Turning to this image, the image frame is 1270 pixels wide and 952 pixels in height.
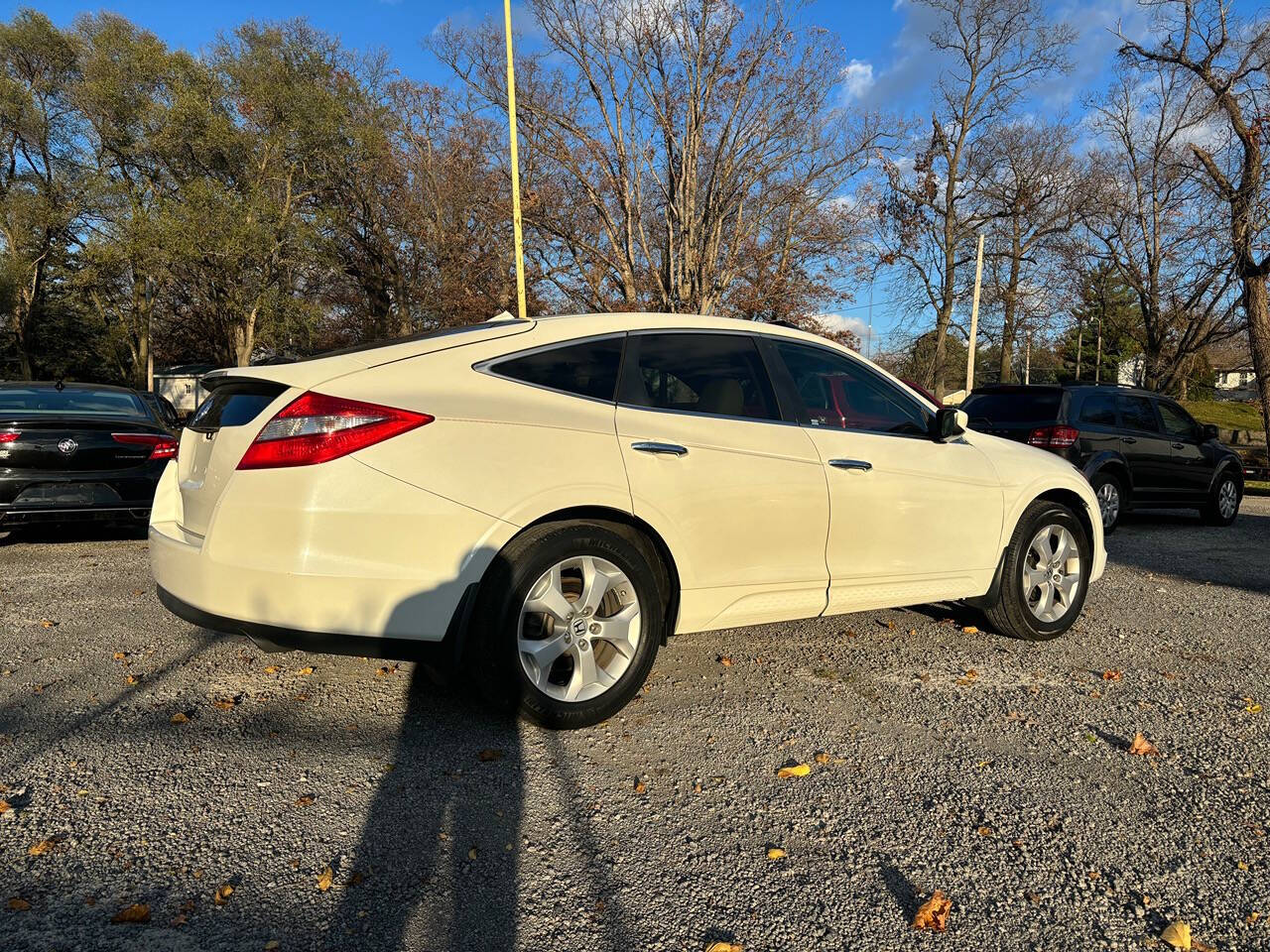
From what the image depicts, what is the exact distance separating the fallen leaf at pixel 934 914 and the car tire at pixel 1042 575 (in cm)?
270

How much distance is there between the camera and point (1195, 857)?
2.49 meters

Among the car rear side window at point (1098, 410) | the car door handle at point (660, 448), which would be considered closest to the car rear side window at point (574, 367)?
the car door handle at point (660, 448)

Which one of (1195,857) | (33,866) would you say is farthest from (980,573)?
(33,866)

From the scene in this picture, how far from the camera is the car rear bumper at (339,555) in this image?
292cm

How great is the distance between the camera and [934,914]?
7.21ft

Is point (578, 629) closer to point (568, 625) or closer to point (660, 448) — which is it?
point (568, 625)

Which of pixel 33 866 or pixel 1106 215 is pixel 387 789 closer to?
pixel 33 866

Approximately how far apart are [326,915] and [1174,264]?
2806 cm

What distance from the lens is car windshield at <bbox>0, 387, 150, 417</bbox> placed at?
6.75 metres

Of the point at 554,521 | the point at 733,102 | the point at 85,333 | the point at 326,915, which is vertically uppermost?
the point at 733,102

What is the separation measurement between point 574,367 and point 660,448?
0.49 meters

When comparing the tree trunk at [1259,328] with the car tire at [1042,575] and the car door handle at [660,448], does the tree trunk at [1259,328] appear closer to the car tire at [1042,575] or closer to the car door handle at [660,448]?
the car tire at [1042,575]

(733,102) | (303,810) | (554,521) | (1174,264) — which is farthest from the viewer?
(1174,264)

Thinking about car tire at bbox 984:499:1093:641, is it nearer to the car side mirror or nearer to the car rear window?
the car side mirror
